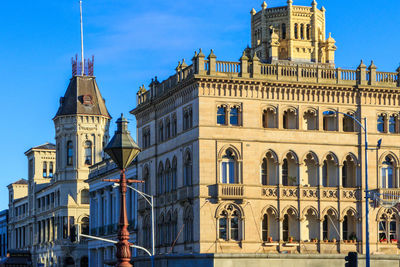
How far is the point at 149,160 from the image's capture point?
7131 cm

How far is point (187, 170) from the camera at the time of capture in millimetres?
63625

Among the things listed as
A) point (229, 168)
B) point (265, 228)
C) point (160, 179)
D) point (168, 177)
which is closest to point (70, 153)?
point (160, 179)

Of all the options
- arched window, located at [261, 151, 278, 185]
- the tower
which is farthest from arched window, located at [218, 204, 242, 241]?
the tower

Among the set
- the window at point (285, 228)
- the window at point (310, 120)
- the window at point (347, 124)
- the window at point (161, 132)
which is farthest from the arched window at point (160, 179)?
the window at point (347, 124)

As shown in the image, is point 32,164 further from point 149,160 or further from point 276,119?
point 276,119

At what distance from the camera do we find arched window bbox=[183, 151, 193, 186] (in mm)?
62906

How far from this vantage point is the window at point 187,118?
63.3 metres

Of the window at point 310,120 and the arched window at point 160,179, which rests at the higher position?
the window at point 310,120

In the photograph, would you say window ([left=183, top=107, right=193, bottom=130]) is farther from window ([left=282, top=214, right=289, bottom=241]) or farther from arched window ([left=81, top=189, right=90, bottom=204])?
arched window ([left=81, top=189, right=90, bottom=204])

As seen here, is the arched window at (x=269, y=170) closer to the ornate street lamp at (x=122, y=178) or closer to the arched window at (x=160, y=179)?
the arched window at (x=160, y=179)

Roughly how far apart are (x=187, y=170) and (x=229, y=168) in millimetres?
3145

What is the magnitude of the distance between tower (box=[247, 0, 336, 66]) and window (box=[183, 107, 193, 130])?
10.5 metres

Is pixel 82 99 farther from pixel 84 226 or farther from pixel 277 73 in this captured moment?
pixel 277 73

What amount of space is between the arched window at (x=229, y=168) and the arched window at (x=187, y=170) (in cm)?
224
